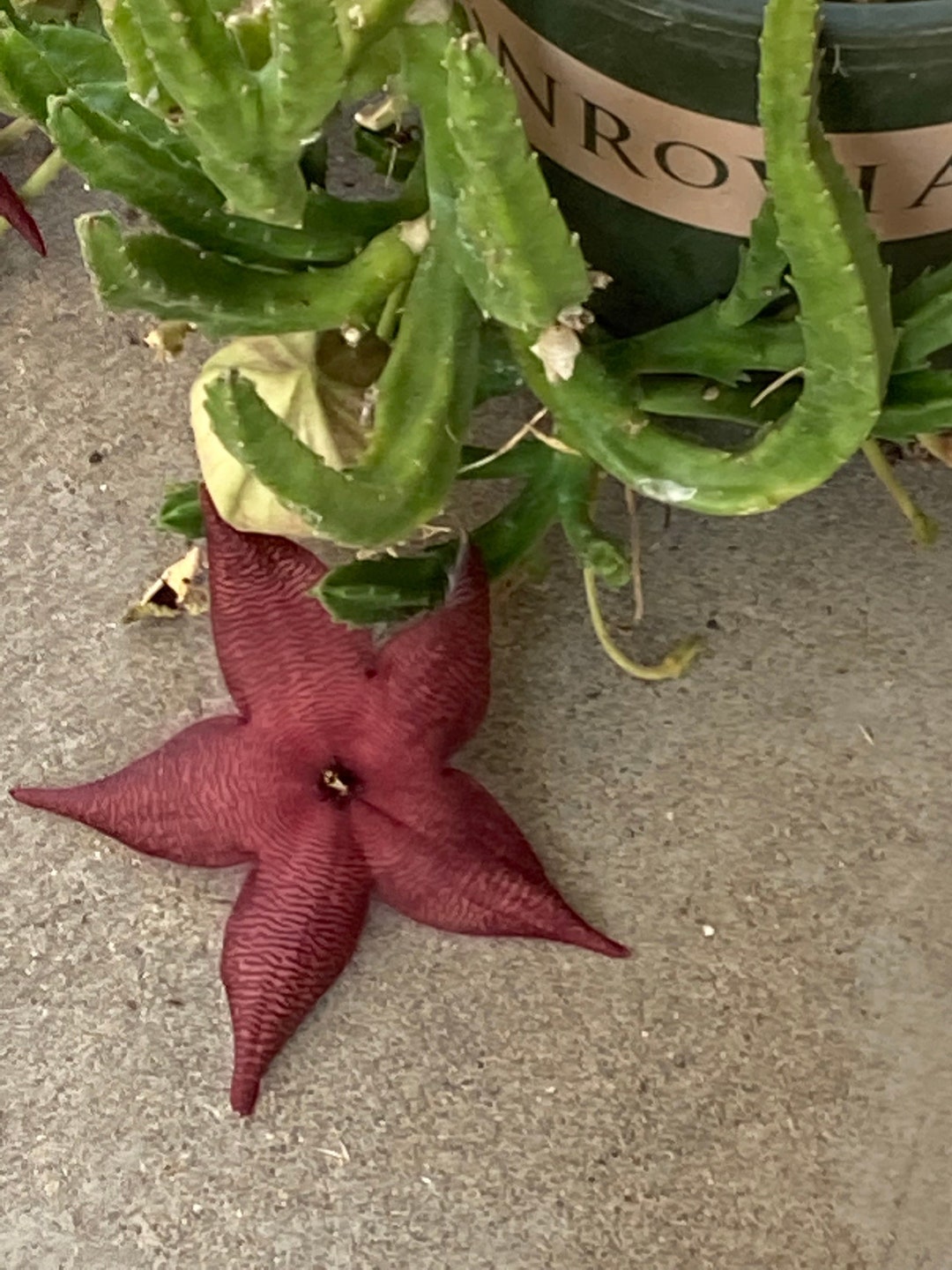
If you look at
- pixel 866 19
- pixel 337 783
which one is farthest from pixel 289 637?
pixel 866 19

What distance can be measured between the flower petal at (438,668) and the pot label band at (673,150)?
23cm

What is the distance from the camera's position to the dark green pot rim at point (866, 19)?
1.72ft

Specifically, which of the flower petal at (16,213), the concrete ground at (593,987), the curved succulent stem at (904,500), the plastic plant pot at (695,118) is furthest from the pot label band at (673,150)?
the flower petal at (16,213)

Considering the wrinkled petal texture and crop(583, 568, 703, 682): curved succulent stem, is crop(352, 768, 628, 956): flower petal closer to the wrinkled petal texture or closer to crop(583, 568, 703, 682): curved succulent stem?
the wrinkled petal texture

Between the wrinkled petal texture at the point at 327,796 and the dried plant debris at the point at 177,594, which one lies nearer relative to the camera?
the wrinkled petal texture at the point at 327,796

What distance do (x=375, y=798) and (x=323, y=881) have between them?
0.06m

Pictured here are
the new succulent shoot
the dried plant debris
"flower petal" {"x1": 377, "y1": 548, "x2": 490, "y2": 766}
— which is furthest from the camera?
the dried plant debris

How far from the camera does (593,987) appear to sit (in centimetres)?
87

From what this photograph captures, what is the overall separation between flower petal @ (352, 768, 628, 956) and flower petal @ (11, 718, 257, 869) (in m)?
0.08

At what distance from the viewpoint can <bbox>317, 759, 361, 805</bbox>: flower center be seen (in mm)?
825

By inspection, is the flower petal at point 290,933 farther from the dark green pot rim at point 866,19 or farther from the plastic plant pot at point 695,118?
the dark green pot rim at point 866,19

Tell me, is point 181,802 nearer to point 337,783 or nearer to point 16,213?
point 337,783

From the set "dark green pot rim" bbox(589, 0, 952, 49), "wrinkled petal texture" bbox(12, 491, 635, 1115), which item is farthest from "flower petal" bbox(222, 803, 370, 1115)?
"dark green pot rim" bbox(589, 0, 952, 49)

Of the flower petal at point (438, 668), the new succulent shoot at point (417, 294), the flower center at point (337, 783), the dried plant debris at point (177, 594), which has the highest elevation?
the new succulent shoot at point (417, 294)
